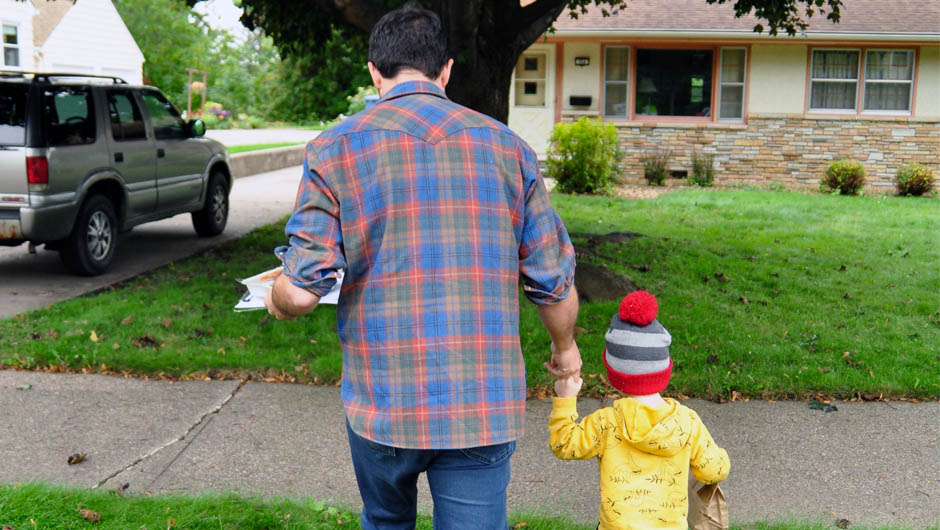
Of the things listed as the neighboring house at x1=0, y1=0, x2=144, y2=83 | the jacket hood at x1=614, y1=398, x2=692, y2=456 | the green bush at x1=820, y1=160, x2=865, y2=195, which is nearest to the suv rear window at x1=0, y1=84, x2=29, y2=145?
the jacket hood at x1=614, y1=398, x2=692, y2=456

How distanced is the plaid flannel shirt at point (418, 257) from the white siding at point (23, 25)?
28131 mm

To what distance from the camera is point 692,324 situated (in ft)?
22.1

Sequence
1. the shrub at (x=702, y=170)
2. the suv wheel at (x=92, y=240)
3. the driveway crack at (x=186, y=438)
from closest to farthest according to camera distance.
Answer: the driveway crack at (x=186, y=438), the suv wheel at (x=92, y=240), the shrub at (x=702, y=170)

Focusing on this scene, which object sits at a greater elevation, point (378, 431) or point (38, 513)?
point (378, 431)

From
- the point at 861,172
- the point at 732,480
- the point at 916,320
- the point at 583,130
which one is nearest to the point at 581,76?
the point at 583,130

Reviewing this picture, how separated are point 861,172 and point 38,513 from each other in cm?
Result: 1674

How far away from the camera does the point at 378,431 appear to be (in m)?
2.39

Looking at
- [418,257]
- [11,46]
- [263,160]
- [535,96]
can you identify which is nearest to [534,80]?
[535,96]

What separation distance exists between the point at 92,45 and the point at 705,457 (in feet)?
106

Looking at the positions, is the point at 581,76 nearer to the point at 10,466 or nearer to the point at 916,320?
the point at 916,320

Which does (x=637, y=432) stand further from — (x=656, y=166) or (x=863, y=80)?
(x=863, y=80)

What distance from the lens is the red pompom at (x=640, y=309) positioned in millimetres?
2742

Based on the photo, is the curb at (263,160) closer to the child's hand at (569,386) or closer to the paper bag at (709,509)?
the paper bag at (709,509)

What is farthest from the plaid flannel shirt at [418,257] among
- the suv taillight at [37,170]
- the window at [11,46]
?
the window at [11,46]
